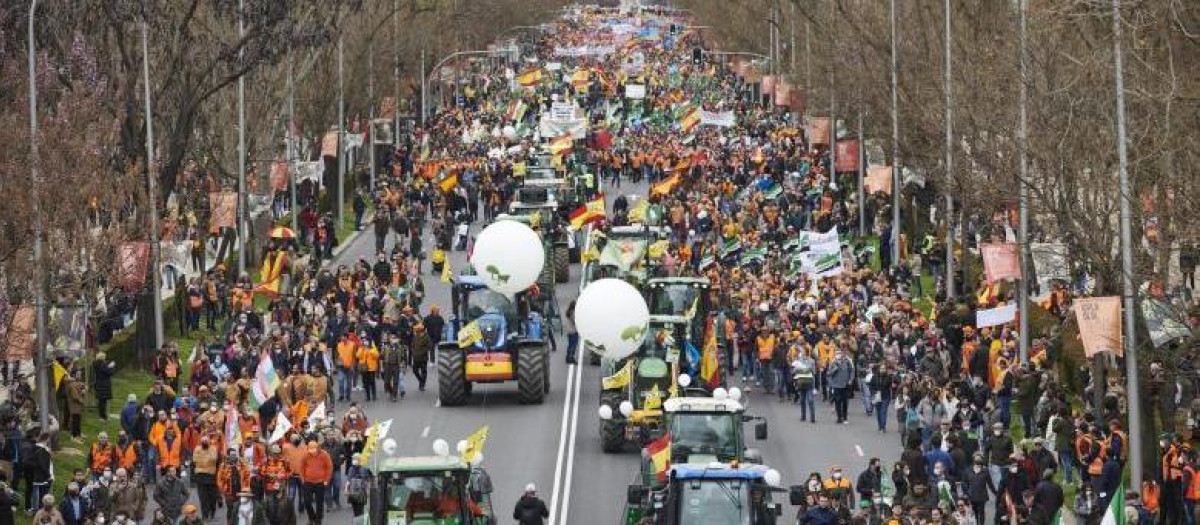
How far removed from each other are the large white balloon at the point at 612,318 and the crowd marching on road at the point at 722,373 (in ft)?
11.5

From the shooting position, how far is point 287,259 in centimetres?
5950

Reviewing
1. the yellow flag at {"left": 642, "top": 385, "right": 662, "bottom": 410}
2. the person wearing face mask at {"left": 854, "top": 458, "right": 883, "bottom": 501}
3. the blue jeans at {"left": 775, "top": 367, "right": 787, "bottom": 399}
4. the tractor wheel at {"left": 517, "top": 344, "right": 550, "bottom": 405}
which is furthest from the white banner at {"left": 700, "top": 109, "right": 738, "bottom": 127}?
the person wearing face mask at {"left": 854, "top": 458, "right": 883, "bottom": 501}

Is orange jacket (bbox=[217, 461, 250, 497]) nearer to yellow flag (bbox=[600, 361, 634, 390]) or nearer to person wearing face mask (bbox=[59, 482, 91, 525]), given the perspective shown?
person wearing face mask (bbox=[59, 482, 91, 525])

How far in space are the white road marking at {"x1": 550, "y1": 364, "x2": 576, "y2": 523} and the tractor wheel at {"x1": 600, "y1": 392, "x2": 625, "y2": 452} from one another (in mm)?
745

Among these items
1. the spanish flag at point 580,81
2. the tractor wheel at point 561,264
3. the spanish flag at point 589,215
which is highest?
the spanish flag at point 580,81

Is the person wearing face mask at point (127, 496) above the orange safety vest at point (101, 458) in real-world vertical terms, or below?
below

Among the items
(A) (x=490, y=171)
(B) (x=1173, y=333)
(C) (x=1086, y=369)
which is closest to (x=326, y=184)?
(A) (x=490, y=171)

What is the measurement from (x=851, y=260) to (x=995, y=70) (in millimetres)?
12901

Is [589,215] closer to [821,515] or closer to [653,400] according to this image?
[653,400]

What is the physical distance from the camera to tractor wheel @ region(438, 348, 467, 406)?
46.9 meters

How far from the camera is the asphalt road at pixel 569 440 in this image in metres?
40.1

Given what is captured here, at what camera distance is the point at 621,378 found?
42.3 meters

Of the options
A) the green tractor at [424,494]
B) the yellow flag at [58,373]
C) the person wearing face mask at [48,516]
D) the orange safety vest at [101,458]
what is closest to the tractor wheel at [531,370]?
the yellow flag at [58,373]

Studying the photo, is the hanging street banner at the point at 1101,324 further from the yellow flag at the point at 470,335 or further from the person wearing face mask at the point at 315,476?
the yellow flag at the point at 470,335
